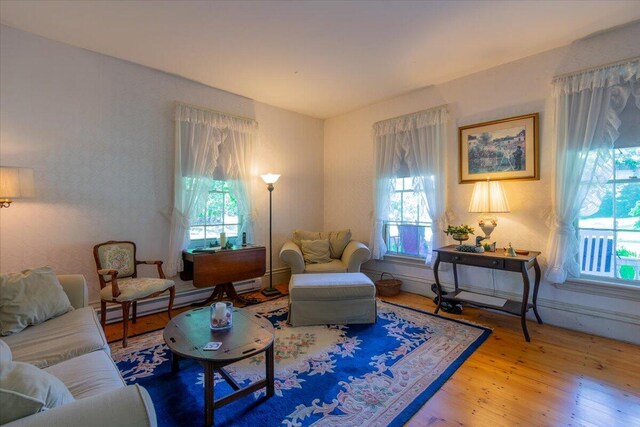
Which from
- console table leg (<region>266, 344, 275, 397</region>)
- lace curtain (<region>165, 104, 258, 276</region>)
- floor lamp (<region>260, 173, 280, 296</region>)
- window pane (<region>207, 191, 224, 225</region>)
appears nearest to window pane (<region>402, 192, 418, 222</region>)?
floor lamp (<region>260, 173, 280, 296</region>)

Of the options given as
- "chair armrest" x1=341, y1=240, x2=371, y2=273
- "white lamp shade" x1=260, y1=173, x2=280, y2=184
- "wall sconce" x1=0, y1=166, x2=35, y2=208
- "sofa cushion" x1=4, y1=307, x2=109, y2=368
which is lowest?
"sofa cushion" x1=4, y1=307, x2=109, y2=368

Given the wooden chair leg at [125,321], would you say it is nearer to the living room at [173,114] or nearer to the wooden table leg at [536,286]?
the living room at [173,114]

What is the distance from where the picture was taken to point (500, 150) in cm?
312

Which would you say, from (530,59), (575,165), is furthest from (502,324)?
(530,59)

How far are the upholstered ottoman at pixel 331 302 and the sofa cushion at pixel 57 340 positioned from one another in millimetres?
1463

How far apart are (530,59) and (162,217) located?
4.09 metres

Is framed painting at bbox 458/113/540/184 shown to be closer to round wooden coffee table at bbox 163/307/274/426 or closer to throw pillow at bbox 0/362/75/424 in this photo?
round wooden coffee table at bbox 163/307/274/426

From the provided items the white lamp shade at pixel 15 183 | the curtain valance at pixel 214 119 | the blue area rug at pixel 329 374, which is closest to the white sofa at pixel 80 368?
the blue area rug at pixel 329 374

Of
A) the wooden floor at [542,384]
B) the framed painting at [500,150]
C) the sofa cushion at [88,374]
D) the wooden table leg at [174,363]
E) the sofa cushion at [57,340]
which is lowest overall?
the wooden floor at [542,384]

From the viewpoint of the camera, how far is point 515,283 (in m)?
3.07

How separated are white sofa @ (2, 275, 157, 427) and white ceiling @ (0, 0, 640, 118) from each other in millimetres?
2024

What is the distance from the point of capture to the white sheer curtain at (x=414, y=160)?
3508 millimetres

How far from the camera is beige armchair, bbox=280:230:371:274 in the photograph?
11.3 ft

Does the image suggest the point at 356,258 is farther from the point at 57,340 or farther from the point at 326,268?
the point at 57,340
